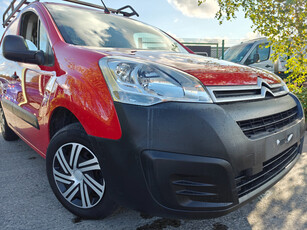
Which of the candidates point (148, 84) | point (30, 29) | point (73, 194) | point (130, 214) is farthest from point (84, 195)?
point (30, 29)

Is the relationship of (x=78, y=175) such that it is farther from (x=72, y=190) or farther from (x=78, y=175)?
(x=72, y=190)

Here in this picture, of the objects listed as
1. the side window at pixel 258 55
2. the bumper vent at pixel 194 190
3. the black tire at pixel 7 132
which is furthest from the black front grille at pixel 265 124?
the side window at pixel 258 55

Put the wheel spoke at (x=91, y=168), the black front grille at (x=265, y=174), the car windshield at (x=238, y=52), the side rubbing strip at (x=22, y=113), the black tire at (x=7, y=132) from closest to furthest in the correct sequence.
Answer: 1. the black front grille at (x=265, y=174)
2. the wheel spoke at (x=91, y=168)
3. the side rubbing strip at (x=22, y=113)
4. the black tire at (x=7, y=132)
5. the car windshield at (x=238, y=52)

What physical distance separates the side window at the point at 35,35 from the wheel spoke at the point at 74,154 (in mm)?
654

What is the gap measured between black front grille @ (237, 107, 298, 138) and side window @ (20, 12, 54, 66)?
1.37 m

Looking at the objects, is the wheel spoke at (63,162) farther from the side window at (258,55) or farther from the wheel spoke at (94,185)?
the side window at (258,55)

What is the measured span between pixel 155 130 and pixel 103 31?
1341 mm

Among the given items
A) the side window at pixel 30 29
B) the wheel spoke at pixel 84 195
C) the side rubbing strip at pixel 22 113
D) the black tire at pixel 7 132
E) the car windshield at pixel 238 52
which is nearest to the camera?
the wheel spoke at pixel 84 195

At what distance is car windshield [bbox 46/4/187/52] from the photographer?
2.01 m

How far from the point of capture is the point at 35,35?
2.41 m

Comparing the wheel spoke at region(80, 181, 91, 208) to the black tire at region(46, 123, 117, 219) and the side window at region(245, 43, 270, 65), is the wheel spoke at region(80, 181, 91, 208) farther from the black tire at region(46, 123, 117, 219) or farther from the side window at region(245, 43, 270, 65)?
the side window at region(245, 43, 270, 65)

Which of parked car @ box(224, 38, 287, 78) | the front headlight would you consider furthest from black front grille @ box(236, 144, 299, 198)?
parked car @ box(224, 38, 287, 78)

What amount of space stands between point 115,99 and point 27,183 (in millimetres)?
1541

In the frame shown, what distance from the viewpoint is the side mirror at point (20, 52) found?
74.9 inches
